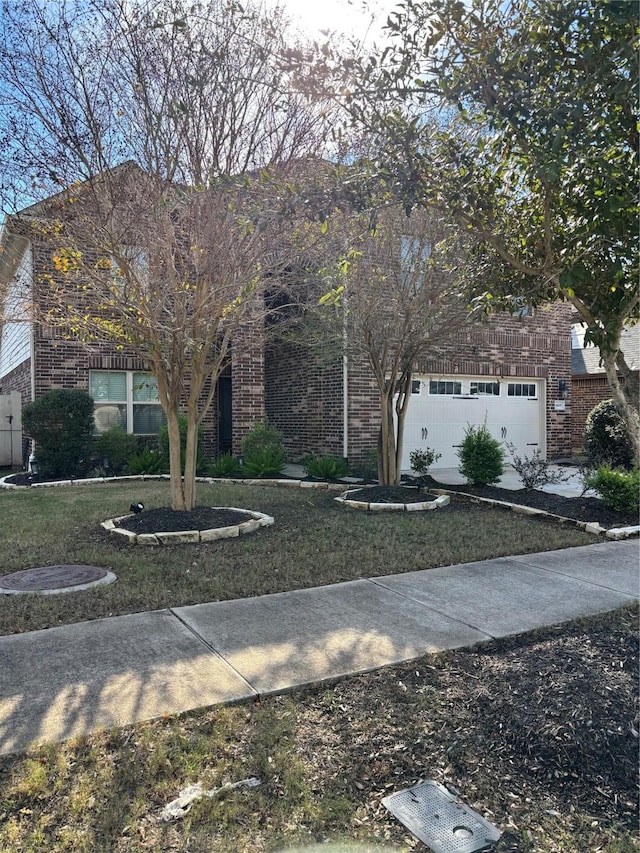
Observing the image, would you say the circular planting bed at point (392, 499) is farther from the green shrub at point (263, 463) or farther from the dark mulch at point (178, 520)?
the green shrub at point (263, 463)

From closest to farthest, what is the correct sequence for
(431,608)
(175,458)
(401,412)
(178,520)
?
(431,608) → (178,520) → (175,458) → (401,412)

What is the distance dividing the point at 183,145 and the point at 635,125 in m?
4.32

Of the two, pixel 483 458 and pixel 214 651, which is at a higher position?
pixel 483 458

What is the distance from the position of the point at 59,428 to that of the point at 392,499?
6898 mm

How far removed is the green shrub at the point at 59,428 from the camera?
11922 millimetres

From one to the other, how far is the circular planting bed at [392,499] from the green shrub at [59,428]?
18.9ft

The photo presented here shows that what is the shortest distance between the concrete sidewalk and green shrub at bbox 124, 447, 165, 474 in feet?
27.0

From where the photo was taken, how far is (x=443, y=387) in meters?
14.4

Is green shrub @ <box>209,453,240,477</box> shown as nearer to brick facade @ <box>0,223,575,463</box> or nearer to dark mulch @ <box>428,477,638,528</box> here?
brick facade @ <box>0,223,575,463</box>

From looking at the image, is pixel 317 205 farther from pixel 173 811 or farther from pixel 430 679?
pixel 173 811

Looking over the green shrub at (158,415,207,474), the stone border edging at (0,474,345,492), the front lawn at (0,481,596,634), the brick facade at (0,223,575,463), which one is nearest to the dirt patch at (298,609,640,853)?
the front lawn at (0,481,596,634)

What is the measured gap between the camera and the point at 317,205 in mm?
3572

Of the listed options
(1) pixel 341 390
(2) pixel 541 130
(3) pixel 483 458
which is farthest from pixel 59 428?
(2) pixel 541 130

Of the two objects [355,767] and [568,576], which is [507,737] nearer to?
[355,767]
